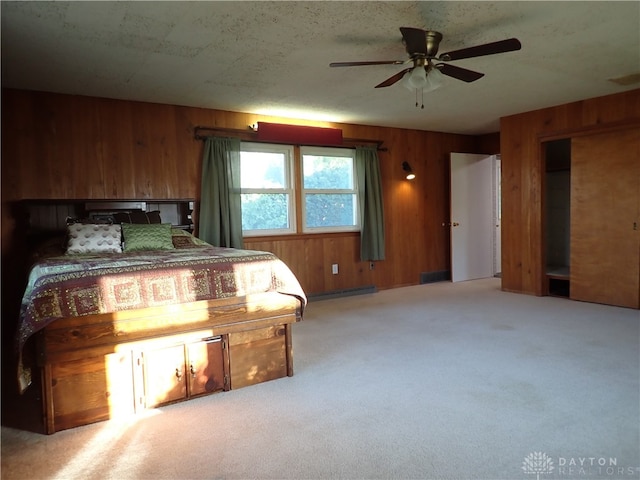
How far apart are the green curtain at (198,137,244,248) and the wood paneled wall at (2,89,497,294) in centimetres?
14

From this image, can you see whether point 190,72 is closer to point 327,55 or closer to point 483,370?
point 327,55

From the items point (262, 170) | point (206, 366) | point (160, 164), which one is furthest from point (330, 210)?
point (206, 366)

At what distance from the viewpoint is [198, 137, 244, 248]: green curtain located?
471 centimetres

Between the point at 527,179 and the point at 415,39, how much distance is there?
3.61 m

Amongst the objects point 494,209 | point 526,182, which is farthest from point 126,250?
point 494,209

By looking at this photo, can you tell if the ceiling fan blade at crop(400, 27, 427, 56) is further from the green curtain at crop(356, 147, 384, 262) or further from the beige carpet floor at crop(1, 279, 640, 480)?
the green curtain at crop(356, 147, 384, 262)

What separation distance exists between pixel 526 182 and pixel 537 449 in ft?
14.0

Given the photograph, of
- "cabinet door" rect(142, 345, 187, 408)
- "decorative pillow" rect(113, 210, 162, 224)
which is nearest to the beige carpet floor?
"cabinet door" rect(142, 345, 187, 408)

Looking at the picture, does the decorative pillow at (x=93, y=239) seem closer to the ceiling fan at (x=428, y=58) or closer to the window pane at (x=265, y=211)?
the window pane at (x=265, y=211)

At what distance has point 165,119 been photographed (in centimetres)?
459

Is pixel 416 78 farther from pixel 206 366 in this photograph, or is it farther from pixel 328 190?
pixel 328 190

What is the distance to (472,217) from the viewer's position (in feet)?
22.4

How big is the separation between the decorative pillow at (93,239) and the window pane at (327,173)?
263cm

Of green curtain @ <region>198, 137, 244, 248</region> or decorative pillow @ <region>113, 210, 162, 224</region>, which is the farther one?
green curtain @ <region>198, 137, 244, 248</region>
